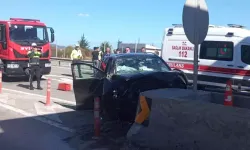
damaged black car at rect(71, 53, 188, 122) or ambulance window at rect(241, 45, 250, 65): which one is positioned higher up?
ambulance window at rect(241, 45, 250, 65)

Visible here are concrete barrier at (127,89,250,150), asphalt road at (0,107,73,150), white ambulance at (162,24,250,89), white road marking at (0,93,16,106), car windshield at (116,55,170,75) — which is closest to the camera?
concrete barrier at (127,89,250,150)

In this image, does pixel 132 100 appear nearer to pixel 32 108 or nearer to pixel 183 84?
pixel 183 84

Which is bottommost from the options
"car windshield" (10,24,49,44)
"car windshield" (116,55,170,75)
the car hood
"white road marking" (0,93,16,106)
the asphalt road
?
the asphalt road

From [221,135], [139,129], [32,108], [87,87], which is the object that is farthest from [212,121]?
[32,108]

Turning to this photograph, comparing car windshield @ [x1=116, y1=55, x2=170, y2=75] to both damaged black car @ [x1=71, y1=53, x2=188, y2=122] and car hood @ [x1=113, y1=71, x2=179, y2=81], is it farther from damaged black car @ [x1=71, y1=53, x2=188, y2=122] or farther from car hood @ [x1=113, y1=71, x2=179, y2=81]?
car hood @ [x1=113, y1=71, x2=179, y2=81]

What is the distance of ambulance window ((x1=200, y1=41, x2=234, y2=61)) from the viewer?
11312 millimetres

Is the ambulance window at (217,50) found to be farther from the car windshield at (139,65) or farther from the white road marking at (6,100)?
the white road marking at (6,100)

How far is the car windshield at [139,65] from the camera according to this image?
7727 mm

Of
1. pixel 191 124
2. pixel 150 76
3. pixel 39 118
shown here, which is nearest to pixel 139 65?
pixel 150 76

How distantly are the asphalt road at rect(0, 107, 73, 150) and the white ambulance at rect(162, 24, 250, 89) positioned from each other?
20.9 ft

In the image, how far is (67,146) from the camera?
19.3ft

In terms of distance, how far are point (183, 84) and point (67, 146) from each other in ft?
9.88

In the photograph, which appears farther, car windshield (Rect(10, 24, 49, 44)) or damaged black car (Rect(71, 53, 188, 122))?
car windshield (Rect(10, 24, 49, 44))

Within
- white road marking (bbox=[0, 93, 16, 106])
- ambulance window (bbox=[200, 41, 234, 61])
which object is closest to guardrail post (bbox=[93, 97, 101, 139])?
white road marking (bbox=[0, 93, 16, 106])
